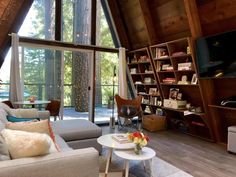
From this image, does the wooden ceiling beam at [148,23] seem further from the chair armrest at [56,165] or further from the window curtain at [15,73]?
the chair armrest at [56,165]

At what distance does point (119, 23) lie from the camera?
5898mm

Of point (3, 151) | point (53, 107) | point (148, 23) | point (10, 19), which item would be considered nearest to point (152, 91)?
point (148, 23)

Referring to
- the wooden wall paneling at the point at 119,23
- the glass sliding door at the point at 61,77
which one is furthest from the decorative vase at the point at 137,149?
the wooden wall paneling at the point at 119,23

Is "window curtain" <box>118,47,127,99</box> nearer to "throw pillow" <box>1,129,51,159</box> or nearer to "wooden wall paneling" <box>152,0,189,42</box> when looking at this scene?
"wooden wall paneling" <box>152,0,189,42</box>

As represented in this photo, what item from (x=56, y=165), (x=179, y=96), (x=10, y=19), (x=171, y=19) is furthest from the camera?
(x=179, y=96)

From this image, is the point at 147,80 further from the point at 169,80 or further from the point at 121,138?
the point at 121,138

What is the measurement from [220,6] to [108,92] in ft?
11.7

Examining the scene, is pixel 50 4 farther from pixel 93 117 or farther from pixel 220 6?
pixel 220 6

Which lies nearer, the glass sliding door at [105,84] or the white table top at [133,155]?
the white table top at [133,155]

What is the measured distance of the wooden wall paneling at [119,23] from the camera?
5.76 meters

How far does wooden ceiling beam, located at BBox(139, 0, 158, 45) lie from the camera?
4.79 metres

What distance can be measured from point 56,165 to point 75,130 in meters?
1.59

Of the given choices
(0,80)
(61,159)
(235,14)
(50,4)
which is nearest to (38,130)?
(61,159)

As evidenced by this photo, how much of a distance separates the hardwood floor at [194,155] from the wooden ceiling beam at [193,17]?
2.06 meters
